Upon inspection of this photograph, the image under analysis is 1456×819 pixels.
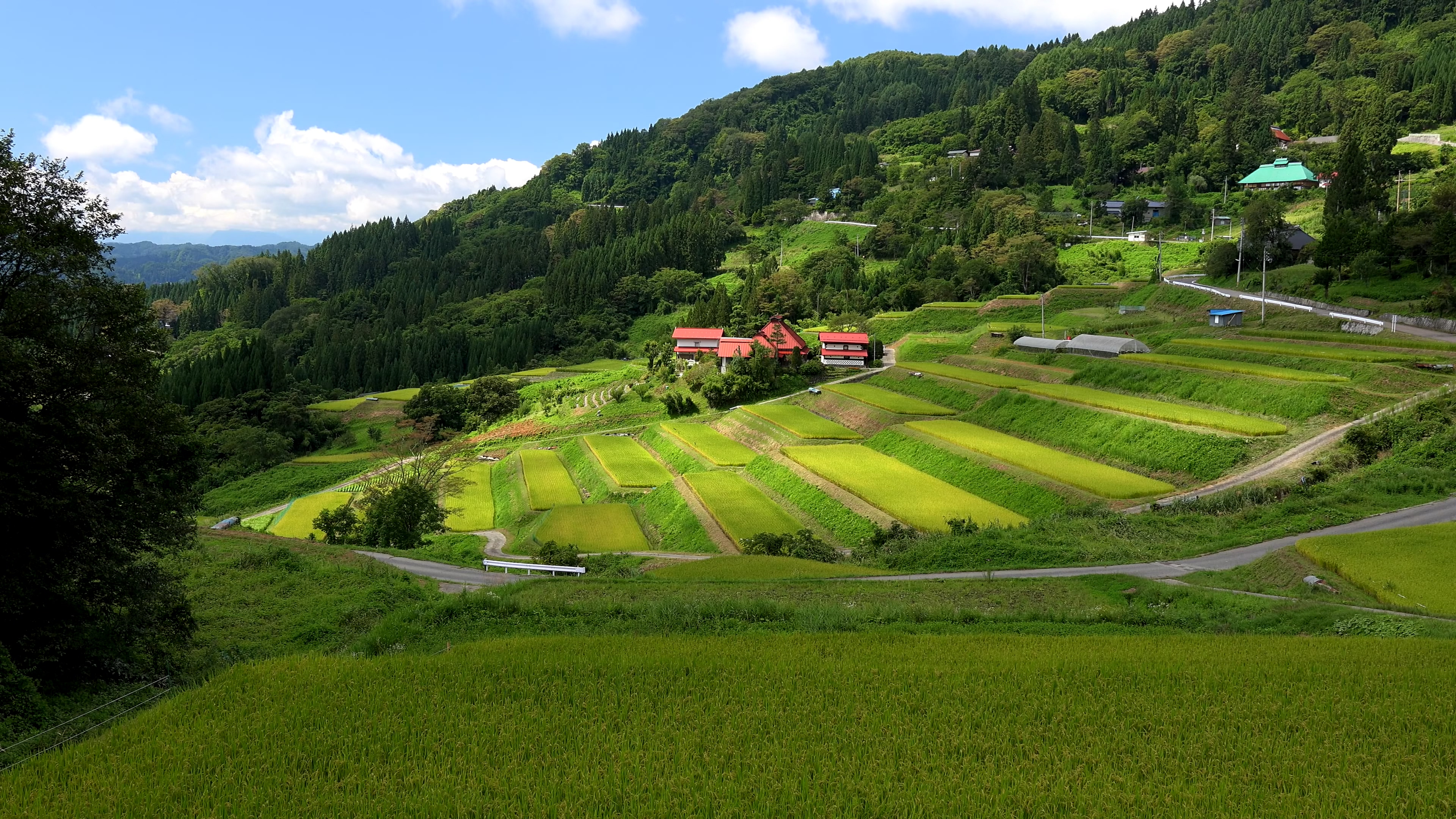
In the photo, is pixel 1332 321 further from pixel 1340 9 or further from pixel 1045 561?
pixel 1340 9

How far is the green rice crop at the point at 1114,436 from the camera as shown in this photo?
28328 mm

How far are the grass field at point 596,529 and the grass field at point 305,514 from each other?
378 inches

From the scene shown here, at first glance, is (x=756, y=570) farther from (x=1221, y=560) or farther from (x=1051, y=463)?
(x=1051, y=463)

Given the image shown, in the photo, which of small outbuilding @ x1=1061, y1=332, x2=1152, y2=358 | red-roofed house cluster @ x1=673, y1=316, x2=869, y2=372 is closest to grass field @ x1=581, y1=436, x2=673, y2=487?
red-roofed house cluster @ x1=673, y1=316, x2=869, y2=372

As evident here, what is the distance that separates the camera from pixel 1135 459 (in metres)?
30.6

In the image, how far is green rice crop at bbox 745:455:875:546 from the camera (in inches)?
1149

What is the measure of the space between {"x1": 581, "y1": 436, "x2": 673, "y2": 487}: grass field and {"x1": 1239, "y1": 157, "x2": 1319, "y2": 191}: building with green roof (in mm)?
71274

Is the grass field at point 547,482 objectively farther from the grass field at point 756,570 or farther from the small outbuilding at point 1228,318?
the small outbuilding at point 1228,318

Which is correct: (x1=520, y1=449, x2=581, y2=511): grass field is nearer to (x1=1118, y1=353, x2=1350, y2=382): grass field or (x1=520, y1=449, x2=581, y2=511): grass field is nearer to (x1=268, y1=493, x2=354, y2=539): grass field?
(x1=268, y1=493, x2=354, y2=539): grass field

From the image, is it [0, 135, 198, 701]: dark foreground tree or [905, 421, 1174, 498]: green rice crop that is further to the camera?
[905, 421, 1174, 498]: green rice crop

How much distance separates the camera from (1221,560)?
20.7 metres

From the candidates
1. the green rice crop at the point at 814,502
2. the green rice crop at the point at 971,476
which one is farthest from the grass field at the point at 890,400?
the green rice crop at the point at 814,502

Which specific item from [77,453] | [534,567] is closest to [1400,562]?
[534,567]

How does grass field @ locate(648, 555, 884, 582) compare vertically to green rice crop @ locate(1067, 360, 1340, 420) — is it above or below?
below
